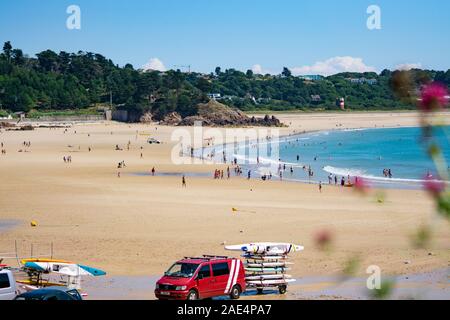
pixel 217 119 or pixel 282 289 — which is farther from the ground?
pixel 217 119

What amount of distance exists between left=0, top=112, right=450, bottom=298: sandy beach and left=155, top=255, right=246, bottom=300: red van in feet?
8.02

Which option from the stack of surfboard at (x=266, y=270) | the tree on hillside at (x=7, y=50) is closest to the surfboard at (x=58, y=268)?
the stack of surfboard at (x=266, y=270)

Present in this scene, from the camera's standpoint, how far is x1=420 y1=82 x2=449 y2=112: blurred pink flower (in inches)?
104

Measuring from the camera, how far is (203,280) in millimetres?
14297

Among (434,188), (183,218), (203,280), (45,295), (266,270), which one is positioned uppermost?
(434,188)

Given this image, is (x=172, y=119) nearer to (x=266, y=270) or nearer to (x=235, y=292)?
(x=266, y=270)

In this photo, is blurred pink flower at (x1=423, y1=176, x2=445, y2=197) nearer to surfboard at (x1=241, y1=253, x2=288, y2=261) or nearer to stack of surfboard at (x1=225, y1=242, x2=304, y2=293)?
stack of surfboard at (x1=225, y1=242, x2=304, y2=293)

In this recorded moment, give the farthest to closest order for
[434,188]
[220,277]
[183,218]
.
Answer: [183,218] < [220,277] < [434,188]

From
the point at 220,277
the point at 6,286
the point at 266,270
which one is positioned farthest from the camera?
the point at 266,270

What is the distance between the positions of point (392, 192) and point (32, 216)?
18730 mm

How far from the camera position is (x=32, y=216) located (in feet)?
93.7

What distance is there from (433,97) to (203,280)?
12.0 metres

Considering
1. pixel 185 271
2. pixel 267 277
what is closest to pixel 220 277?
pixel 185 271

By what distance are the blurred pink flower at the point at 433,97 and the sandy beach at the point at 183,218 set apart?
18.9ft
